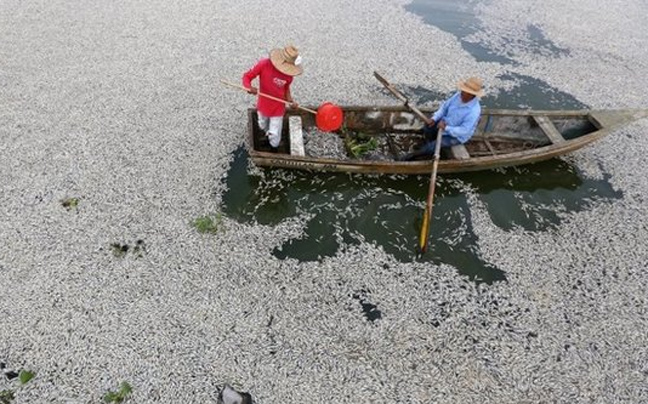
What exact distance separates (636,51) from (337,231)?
9.99 metres

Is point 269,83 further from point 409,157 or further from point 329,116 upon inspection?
point 409,157

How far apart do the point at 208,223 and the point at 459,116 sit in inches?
149

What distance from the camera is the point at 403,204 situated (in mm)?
6402

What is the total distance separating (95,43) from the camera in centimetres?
940

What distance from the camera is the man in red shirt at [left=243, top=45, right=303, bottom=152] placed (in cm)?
568

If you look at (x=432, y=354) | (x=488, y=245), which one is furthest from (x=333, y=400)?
(x=488, y=245)

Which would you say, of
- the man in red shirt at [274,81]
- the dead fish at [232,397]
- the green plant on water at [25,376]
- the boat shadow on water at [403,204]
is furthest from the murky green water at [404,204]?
the green plant on water at [25,376]

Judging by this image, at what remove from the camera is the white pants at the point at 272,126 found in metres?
6.31

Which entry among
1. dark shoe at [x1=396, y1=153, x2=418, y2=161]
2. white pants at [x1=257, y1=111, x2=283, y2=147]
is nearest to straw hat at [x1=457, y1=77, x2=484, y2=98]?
dark shoe at [x1=396, y1=153, x2=418, y2=161]

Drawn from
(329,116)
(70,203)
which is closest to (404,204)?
(329,116)

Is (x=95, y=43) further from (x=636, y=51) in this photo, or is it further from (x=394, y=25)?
(x=636, y=51)

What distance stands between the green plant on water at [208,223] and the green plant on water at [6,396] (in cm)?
245

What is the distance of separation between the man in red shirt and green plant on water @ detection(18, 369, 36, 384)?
3.85 metres

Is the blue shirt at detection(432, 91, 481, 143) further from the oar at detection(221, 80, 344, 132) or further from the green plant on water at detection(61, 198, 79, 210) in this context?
the green plant on water at detection(61, 198, 79, 210)
